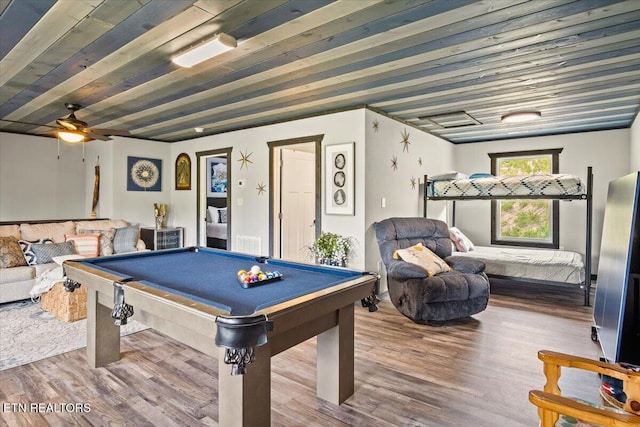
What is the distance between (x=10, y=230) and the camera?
15.9ft

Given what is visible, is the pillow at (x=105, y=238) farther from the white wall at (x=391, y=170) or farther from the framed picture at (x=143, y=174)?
the white wall at (x=391, y=170)

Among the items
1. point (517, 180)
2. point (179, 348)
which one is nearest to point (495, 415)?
point (179, 348)

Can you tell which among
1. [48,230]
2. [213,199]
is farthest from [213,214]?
[48,230]

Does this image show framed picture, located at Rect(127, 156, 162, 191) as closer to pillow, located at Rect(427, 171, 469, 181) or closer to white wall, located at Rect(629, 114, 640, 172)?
pillow, located at Rect(427, 171, 469, 181)

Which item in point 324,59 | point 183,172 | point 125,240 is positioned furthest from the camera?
point 183,172

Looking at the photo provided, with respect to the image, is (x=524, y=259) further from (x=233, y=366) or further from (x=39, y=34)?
(x=39, y=34)

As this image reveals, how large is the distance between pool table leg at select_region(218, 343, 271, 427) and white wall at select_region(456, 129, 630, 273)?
6.07 meters

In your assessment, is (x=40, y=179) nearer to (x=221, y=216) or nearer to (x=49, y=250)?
(x=49, y=250)

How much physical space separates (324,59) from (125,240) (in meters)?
4.23

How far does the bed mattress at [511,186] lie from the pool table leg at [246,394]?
4.47 m

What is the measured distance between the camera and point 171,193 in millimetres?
6980

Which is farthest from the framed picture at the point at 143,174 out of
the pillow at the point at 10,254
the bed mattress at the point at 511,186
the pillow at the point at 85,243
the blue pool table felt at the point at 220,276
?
the bed mattress at the point at 511,186

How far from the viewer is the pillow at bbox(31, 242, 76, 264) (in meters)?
4.59

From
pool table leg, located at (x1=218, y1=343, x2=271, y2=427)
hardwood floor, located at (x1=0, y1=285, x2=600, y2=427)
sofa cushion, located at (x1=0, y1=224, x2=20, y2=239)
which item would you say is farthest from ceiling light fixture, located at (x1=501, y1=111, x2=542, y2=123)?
sofa cushion, located at (x1=0, y1=224, x2=20, y2=239)
